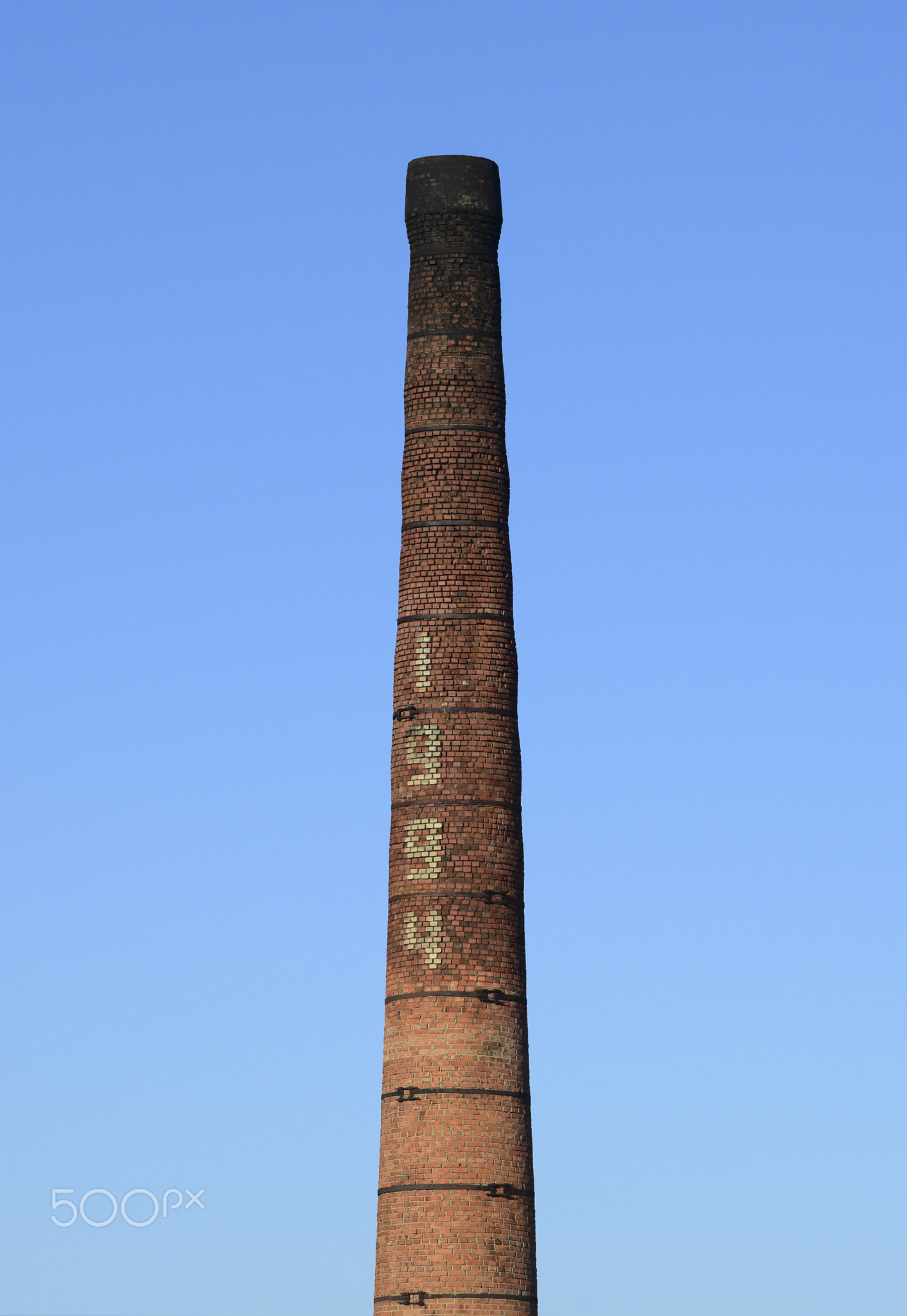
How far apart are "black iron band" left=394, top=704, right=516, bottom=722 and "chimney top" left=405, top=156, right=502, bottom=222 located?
6.26m

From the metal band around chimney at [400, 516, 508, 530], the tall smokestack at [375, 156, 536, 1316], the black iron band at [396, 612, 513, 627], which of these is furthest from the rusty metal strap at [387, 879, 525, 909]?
the metal band around chimney at [400, 516, 508, 530]

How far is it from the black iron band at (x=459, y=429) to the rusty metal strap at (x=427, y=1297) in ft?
33.5

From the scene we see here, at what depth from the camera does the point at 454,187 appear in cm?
2988

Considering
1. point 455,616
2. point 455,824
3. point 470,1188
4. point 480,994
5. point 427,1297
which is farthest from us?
point 455,616

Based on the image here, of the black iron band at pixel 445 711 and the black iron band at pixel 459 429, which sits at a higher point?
the black iron band at pixel 459 429

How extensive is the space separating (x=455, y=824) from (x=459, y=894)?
83 cm

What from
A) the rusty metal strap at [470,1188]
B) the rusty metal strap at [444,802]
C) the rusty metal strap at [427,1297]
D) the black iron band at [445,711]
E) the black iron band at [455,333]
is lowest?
the rusty metal strap at [427,1297]

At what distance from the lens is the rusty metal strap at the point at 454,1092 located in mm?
27406

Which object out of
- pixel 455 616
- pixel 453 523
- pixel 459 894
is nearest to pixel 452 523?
pixel 453 523

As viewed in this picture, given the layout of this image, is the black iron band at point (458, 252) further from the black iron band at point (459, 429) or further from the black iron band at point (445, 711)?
the black iron band at point (445, 711)

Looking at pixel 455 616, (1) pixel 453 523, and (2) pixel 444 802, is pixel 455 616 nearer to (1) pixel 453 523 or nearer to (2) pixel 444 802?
(1) pixel 453 523

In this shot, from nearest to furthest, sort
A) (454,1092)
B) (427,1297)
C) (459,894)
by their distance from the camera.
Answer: (427,1297)
(454,1092)
(459,894)

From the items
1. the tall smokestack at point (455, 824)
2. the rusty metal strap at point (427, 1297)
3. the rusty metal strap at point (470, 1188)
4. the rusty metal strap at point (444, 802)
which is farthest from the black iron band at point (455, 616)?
the rusty metal strap at point (427, 1297)

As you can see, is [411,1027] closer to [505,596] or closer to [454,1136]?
[454,1136]
